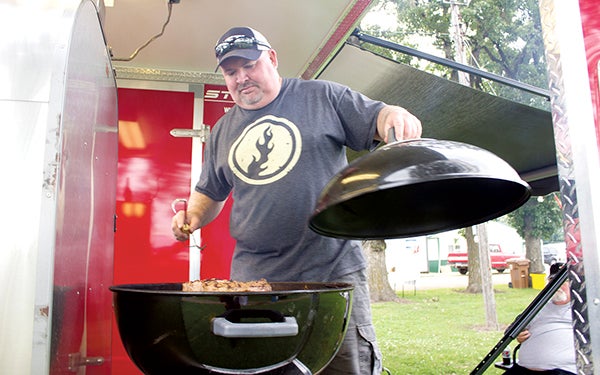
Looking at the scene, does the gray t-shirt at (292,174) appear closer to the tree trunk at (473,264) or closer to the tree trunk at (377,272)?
the tree trunk at (377,272)

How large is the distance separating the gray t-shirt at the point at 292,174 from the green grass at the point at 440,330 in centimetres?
665

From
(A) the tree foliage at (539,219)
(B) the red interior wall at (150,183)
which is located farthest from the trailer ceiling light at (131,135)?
(A) the tree foliage at (539,219)

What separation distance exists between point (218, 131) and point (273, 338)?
118 cm

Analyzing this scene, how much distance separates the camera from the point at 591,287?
2.94 ft

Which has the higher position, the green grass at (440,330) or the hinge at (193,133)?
the hinge at (193,133)

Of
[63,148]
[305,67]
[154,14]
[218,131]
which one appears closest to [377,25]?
[305,67]

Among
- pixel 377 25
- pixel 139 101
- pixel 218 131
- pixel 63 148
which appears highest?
pixel 377 25

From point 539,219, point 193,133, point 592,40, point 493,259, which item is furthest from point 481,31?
point 592,40

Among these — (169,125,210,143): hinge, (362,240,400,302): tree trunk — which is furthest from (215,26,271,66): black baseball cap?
(362,240,400,302): tree trunk

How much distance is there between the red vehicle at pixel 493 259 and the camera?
17.7 metres

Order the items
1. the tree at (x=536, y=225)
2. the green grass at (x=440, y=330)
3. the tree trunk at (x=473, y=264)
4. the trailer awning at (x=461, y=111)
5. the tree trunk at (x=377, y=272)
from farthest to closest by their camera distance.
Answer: the tree at (x=536, y=225) < the tree trunk at (x=473, y=264) < the tree trunk at (x=377, y=272) < the green grass at (x=440, y=330) < the trailer awning at (x=461, y=111)

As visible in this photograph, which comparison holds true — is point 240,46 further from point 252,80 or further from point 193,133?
point 193,133

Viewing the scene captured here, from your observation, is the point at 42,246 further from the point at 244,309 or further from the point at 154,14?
the point at 154,14

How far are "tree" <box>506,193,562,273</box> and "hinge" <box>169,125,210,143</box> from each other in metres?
11.6
